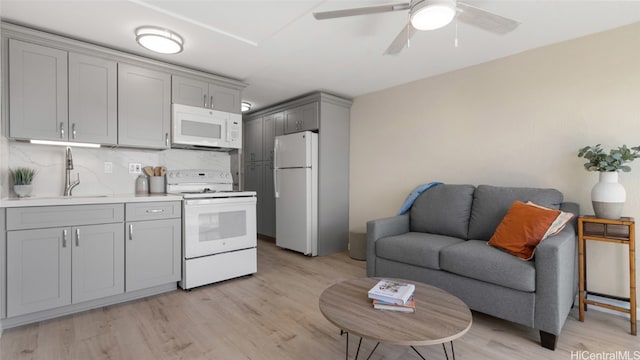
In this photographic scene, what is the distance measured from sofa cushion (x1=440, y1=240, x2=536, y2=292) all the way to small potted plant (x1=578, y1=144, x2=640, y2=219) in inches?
28.8

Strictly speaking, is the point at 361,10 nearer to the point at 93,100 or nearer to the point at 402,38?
the point at 402,38

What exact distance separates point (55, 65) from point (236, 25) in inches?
60.7

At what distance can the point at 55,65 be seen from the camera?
242cm

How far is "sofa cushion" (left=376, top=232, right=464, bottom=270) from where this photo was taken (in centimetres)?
239

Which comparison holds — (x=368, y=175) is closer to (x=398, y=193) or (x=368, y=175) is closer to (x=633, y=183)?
(x=398, y=193)

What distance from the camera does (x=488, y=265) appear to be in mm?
2070

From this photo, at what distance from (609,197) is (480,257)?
101 centimetres

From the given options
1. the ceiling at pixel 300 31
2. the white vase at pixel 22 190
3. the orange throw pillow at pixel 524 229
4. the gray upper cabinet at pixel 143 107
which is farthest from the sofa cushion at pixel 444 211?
the white vase at pixel 22 190

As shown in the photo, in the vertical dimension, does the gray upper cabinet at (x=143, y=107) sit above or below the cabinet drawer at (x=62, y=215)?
above

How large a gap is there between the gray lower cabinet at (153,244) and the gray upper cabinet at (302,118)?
2037mm

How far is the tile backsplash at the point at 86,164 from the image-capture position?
2467mm

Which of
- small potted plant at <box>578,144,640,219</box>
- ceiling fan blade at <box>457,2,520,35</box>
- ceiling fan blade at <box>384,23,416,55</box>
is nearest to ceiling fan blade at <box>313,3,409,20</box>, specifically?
ceiling fan blade at <box>384,23,416,55</box>

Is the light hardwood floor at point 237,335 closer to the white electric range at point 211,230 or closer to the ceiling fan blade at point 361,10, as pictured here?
the white electric range at point 211,230

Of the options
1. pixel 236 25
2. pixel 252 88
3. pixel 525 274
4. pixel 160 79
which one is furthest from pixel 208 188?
pixel 525 274
